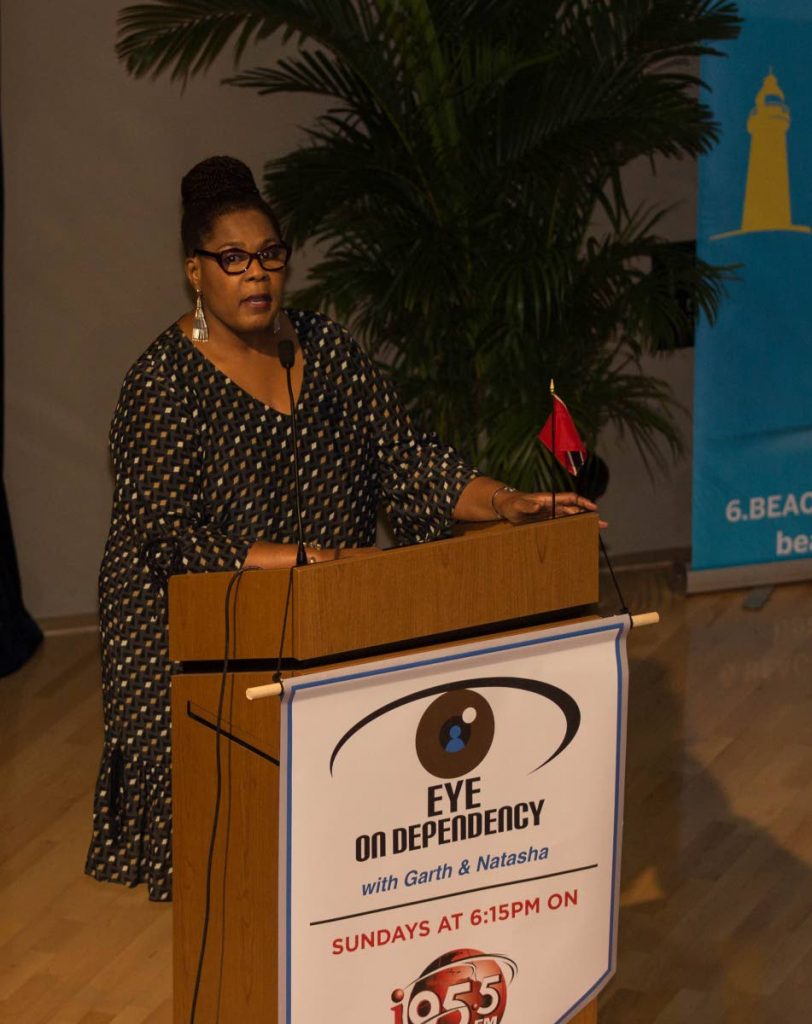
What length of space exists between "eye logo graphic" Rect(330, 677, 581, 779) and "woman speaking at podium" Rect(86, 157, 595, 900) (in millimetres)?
522

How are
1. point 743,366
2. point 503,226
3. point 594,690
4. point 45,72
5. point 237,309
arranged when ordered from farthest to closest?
point 743,366, point 45,72, point 503,226, point 237,309, point 594,690

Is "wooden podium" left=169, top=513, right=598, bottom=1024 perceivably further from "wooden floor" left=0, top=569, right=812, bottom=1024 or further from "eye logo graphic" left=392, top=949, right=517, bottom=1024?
"wooden floor" left=0, top=569, right=812, bottom=1024

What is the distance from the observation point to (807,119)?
19.4 ft

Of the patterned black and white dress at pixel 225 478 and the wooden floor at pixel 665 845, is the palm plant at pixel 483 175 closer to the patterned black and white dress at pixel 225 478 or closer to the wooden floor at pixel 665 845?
the wooden floor at pixel 665 845

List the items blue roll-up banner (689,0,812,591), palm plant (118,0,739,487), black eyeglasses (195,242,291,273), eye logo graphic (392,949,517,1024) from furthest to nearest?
blue roll-up banner (689,0,812,591)
palm plant (118,0,739,487)
black eyeglasses (195,242,291,273)
eye logo graphic (392,949,517,1024)

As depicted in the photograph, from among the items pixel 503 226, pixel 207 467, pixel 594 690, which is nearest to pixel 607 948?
pixel 594 690

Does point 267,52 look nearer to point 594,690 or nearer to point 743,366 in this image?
point 743,366

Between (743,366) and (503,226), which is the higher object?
(503,226)

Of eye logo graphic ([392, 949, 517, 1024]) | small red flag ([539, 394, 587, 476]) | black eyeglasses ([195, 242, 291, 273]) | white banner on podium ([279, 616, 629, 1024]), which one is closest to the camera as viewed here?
white banner on podium ([279, 616, 629, 1024])

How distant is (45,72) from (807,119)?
2.56 metres

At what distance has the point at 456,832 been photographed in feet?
7.96

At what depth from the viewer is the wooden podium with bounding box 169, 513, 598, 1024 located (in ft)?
7.91

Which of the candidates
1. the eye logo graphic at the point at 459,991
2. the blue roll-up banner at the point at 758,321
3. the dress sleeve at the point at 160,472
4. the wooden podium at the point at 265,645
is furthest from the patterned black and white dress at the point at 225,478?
the blue roll-up banner at the point at 758,321

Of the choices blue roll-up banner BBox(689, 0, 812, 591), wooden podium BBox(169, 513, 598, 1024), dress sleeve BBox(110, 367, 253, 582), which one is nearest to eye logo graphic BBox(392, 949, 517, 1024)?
wooden podium BBox(169, 513, 598, 1024)
